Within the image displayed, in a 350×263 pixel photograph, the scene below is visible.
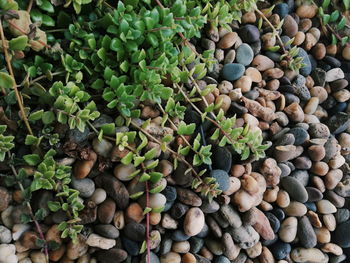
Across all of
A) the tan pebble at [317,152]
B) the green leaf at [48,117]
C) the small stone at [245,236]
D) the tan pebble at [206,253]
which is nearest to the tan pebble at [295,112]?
the tan pebble at [317,152]

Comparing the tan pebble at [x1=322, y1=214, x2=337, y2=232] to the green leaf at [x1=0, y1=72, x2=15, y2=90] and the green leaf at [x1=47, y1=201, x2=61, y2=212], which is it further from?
the green leaf at [x1=0, y1=72, x2=15, y2=90]

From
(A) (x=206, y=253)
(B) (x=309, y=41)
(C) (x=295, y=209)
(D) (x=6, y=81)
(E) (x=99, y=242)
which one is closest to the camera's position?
(D) (x=6, y=81)

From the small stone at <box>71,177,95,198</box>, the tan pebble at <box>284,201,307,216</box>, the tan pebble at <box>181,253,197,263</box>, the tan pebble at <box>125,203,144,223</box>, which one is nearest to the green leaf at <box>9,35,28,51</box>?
the small stone at <box>71,177,95,198</box>

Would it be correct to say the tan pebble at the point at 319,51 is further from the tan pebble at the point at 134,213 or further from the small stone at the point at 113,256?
the small stone at the point at 113,256

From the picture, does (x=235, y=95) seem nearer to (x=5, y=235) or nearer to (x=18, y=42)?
(x=18, y=42)

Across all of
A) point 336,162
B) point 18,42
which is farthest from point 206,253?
point 18,42
